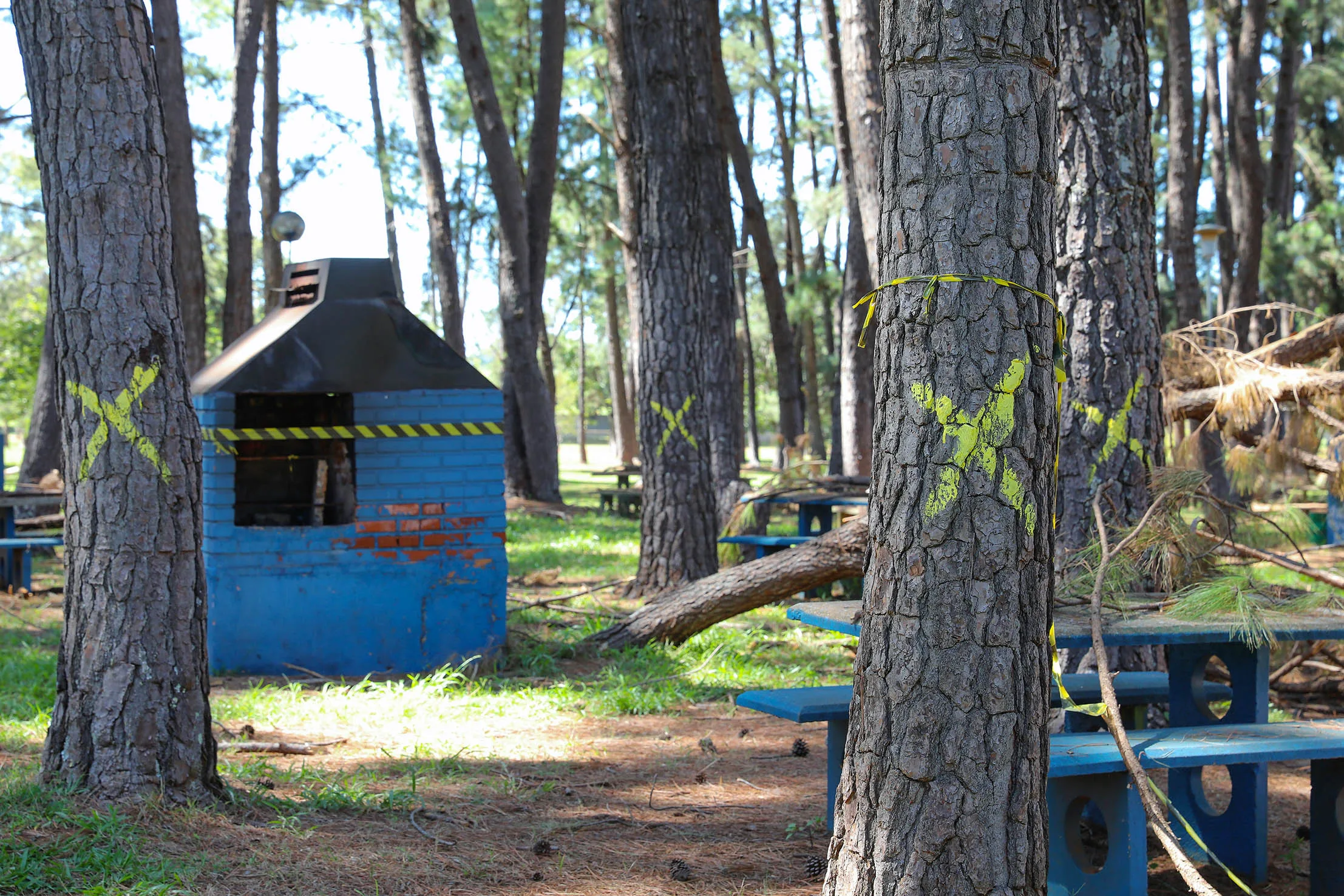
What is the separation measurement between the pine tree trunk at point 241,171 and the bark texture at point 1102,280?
11.2 meters

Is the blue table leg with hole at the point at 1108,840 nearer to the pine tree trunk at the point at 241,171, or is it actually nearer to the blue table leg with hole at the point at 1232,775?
the blue table leg with hole at the point at 1232,775

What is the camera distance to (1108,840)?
3311mm

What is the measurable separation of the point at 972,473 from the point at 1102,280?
295cm

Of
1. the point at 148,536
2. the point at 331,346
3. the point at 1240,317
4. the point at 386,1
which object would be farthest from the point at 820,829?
the point at 386,1

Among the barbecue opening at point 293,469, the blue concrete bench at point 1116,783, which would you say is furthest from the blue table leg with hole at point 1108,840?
the barbecue opening at point 293,469

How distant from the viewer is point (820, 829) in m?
4.23

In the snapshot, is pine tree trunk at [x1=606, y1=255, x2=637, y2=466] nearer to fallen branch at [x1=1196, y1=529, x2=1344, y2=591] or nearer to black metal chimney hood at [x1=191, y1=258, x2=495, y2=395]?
black metal chimney hood at [x1=191, y1=258, x2=495, y2=395]

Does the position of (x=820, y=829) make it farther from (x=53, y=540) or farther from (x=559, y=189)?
(x=559, y=189)

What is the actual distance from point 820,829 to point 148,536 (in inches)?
101

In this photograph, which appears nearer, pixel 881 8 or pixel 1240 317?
pixel 881 8

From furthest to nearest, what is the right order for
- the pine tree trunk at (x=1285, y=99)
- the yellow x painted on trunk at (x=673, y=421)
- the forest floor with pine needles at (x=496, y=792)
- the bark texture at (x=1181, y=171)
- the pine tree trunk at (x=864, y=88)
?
the pine tree trunk at (x=1285, y=99) < the bark texture at (x=1181, y=171) < the yellow x painted on trunk at (x=673, y=421) < the pine tree trunk at (x=864, y=88) < the forest floor with pine needles at (x=496, y=792)

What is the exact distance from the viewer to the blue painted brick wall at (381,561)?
6.59 metres

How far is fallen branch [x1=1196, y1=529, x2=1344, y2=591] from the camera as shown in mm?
4008

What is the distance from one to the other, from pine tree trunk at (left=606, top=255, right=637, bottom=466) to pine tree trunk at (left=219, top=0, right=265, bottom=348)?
45.5 ft
